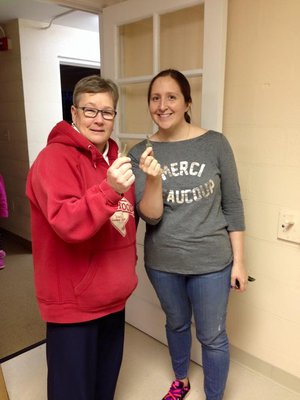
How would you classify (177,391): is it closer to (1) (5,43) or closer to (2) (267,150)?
(2) (267,150)

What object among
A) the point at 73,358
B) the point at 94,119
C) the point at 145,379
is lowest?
the point at 145,379

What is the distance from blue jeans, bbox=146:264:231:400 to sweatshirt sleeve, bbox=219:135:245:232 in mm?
191

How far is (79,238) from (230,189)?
0.69 metres

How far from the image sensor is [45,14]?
3.00 meters

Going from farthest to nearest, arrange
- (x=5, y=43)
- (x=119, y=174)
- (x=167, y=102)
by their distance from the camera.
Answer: (x=5, y=43) < (x=167, y=102) < (x=119, y=174)

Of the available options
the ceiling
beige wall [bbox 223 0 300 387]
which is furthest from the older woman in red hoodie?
the ceiling

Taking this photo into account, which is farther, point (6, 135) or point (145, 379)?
point (6, 135)

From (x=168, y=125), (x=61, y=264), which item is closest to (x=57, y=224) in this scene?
(x=61, y=264)

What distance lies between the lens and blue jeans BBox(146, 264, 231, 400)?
1.39m

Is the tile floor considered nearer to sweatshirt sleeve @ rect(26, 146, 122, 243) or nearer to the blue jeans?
the blue jeans

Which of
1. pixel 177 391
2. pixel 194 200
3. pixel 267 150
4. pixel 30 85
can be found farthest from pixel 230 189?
pixel 30 85

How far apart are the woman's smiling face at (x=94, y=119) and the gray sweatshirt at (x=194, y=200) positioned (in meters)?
0.28

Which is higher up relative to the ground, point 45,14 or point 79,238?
point 45,14

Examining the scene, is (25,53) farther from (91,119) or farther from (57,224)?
(57,224)
